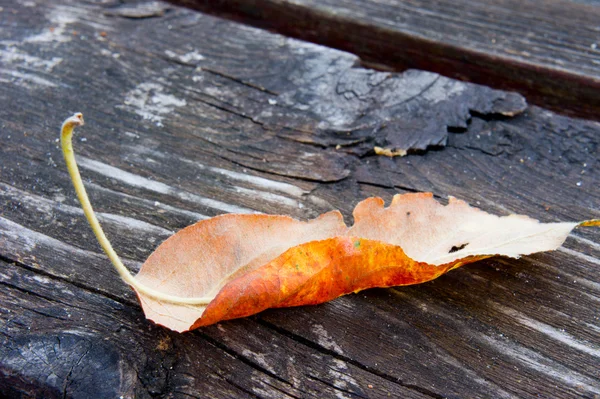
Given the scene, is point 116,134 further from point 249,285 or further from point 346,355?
point 346,355

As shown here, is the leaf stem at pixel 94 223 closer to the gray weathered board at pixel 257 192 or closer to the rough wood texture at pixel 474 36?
the gray weathered board at pixel 257 192

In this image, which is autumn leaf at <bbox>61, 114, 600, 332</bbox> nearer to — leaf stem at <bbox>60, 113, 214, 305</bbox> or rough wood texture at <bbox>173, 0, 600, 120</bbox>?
leaf stem at <bbox>60, 113, 214, 305</bbox>

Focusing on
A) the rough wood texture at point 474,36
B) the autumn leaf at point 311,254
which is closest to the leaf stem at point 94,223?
the autumn leaf at point 311,254

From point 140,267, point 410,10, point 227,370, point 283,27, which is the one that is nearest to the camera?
point 227,370

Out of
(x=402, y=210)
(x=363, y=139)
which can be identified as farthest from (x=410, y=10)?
(x=402, y=210)

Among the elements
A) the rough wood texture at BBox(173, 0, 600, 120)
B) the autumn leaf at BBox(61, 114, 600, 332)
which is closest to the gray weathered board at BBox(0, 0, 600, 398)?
the autumn leaf at BBox(61, 114, 600, 332)
